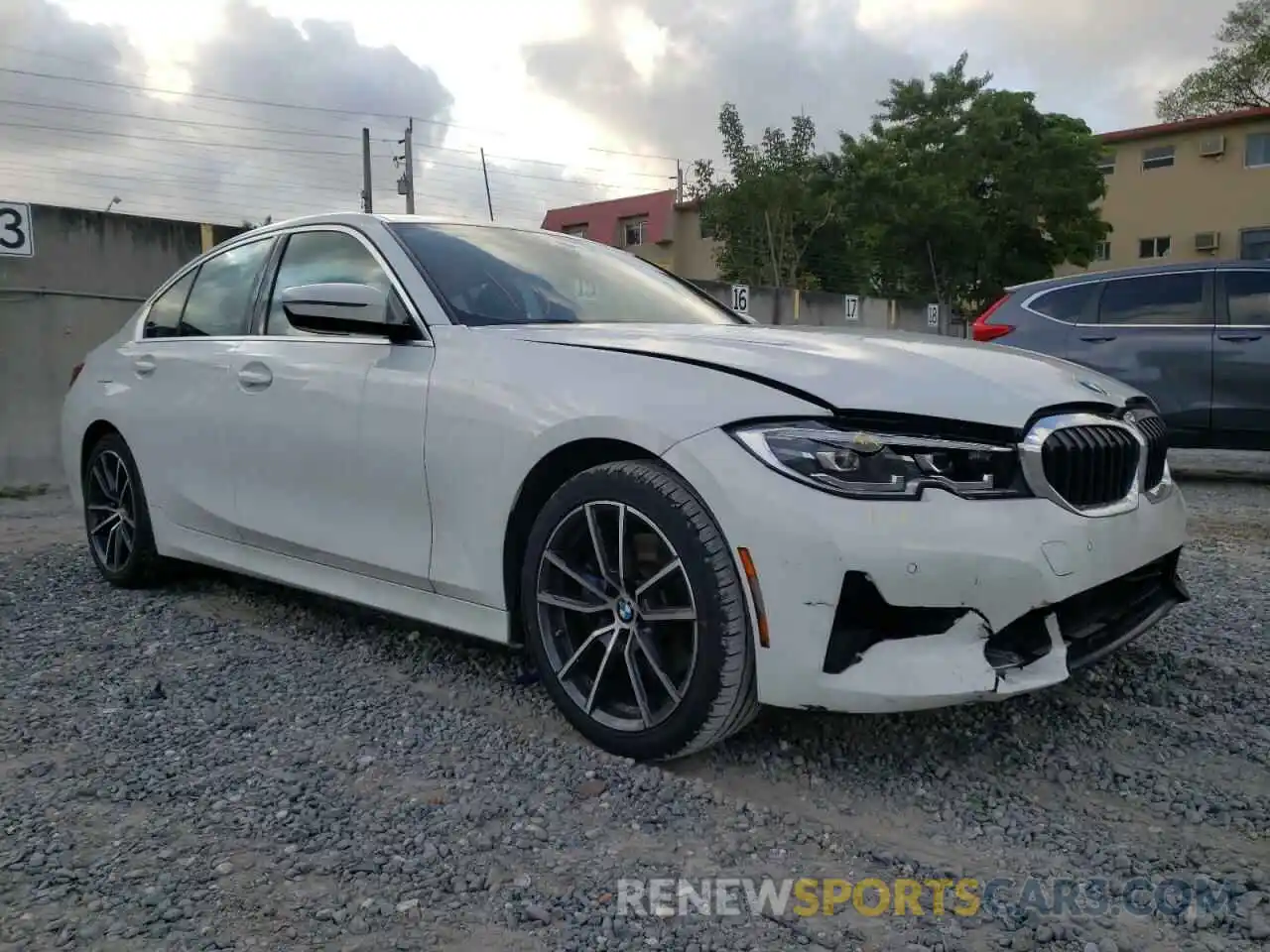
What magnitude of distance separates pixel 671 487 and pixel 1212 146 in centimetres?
3367

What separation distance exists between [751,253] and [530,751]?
112 ft

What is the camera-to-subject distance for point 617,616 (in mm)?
2766

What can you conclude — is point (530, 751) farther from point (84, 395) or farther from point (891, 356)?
point (84, 395)

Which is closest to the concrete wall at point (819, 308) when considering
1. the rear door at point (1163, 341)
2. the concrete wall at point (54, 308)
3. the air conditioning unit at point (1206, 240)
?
the rear door at point (1163, 341)

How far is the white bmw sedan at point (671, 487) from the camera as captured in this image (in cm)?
242

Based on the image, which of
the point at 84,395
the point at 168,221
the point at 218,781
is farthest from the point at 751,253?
the point at 218,781

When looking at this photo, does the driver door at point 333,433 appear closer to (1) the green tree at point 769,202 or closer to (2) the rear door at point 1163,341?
(2) the rear door at point 1163,341

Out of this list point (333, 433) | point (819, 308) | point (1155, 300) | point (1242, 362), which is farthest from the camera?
point (819, 308)

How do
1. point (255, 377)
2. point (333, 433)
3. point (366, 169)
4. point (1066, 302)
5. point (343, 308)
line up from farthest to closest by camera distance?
point (366, 169), point (1066, 302), point (255, 377), point (333, 433), point (343, 308)

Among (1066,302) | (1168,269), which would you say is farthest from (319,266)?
(1168,269)

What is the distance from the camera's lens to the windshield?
3.40 m

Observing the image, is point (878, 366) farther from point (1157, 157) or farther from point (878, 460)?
point (1157, 157)

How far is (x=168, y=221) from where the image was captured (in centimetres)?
934

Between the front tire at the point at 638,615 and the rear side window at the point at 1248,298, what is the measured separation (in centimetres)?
630
